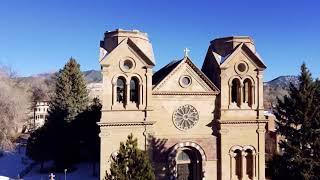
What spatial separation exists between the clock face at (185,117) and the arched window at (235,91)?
3468 millimetres

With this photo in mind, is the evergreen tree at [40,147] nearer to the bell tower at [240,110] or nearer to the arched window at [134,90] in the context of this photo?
the arched window at [134,90]

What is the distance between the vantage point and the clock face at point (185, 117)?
1094 inches

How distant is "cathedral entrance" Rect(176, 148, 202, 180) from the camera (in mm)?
28120

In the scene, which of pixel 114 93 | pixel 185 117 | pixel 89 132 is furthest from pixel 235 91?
pixel 89 132

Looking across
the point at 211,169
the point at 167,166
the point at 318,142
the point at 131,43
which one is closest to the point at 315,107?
the point at 318,142

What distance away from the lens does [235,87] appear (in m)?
29.6

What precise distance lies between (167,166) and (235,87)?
26.8 ft

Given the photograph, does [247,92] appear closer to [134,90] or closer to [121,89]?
[134,90]

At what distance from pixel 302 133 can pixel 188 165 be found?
9118 millimetres

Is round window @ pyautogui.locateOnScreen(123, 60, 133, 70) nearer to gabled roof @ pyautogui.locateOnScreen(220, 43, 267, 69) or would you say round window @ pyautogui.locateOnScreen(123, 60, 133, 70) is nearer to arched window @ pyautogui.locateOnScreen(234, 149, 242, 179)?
gabled roof @ pyautogui.locateOnScreen(220, 43, 267, 69)

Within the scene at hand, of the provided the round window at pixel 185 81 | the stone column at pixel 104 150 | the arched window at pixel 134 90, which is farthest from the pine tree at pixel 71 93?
the round window at pixel 185 81

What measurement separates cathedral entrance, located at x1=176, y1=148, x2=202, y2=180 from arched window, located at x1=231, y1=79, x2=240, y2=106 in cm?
511

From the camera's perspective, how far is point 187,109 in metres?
28.0

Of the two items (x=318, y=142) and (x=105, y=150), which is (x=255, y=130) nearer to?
(x=318, y=142)
